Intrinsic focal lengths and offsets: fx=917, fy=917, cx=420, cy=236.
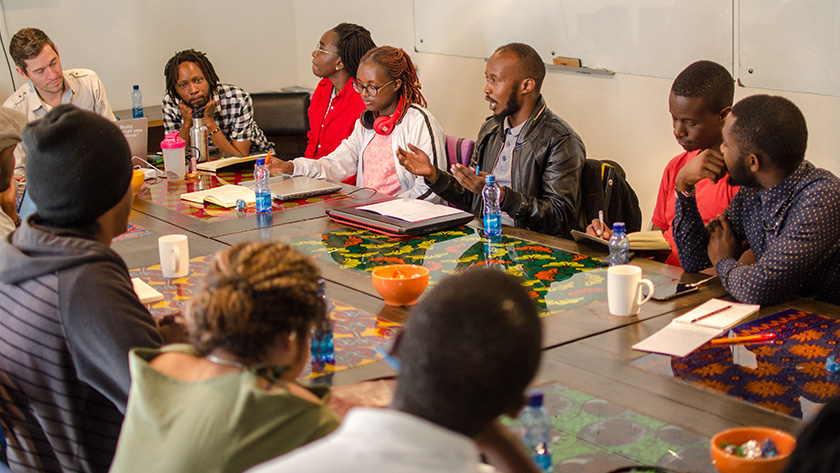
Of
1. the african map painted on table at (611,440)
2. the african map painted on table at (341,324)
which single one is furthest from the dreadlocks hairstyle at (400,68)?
the african map painted on table at (611,440)

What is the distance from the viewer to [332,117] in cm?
483

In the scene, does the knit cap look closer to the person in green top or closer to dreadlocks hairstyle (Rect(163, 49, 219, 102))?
the person in green top

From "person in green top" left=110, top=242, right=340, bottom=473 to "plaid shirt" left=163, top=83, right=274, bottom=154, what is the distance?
11.9ft

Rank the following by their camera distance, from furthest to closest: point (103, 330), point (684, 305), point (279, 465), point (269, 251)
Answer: point (684, 305), point (103, 330), point (269, 251), point (279, 465)

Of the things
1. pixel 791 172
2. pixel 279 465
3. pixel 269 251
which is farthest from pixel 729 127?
pixel 279 465

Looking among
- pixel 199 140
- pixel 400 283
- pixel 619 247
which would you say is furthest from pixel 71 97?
pixel 619 247

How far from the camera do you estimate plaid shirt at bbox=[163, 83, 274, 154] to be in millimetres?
4824

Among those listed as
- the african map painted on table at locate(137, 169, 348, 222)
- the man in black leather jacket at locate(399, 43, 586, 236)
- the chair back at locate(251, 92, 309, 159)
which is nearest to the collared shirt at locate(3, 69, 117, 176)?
the chair back at locate(251, 92, 309, 159)

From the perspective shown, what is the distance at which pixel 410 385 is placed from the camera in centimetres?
102

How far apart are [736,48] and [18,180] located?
307 centimetres

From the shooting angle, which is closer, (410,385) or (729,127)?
(410,385)

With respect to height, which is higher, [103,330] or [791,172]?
[791,172]

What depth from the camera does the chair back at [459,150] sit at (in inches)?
154

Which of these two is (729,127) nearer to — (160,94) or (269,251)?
(269,251)
